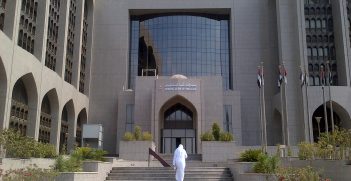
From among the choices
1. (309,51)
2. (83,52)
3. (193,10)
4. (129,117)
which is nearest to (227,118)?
(129,117)

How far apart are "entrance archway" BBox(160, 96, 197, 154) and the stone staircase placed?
2509cm

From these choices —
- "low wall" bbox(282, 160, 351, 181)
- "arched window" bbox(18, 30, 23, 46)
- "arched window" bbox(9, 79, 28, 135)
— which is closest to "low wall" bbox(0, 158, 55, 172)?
"arched window" bbox(9, 79, 28, 135)

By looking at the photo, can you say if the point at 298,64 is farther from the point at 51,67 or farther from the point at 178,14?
the point at 51,67

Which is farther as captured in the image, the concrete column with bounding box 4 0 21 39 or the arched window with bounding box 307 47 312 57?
the arched window with bounding box 307 47 312 57

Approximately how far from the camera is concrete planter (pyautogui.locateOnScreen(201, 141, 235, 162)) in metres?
34.7

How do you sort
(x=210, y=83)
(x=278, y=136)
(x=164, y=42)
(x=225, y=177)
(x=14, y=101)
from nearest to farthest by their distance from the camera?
1. (x=225, y=177)
2. (x=14, y=101)
3. (x=210, y=83)
4. (x=278, y=136)
5. (x=164, y=42)

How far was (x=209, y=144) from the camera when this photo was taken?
35031mm

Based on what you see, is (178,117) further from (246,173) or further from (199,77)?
(246,173)

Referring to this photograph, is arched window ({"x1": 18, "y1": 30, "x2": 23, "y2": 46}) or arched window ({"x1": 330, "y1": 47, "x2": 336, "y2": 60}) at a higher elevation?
arched window ({"x1": 330, "y1": 47, "x2": 336, "y2": 60})

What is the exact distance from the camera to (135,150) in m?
35.6

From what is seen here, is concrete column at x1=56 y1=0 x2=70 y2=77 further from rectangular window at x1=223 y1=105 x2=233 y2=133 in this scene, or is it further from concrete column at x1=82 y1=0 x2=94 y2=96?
rectangular window at x1=223 y1=105 x2=233 y2=133

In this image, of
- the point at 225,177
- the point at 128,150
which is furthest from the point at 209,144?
the point at 225,177

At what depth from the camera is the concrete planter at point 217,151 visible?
114 ft

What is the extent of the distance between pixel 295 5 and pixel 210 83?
15.5 m
